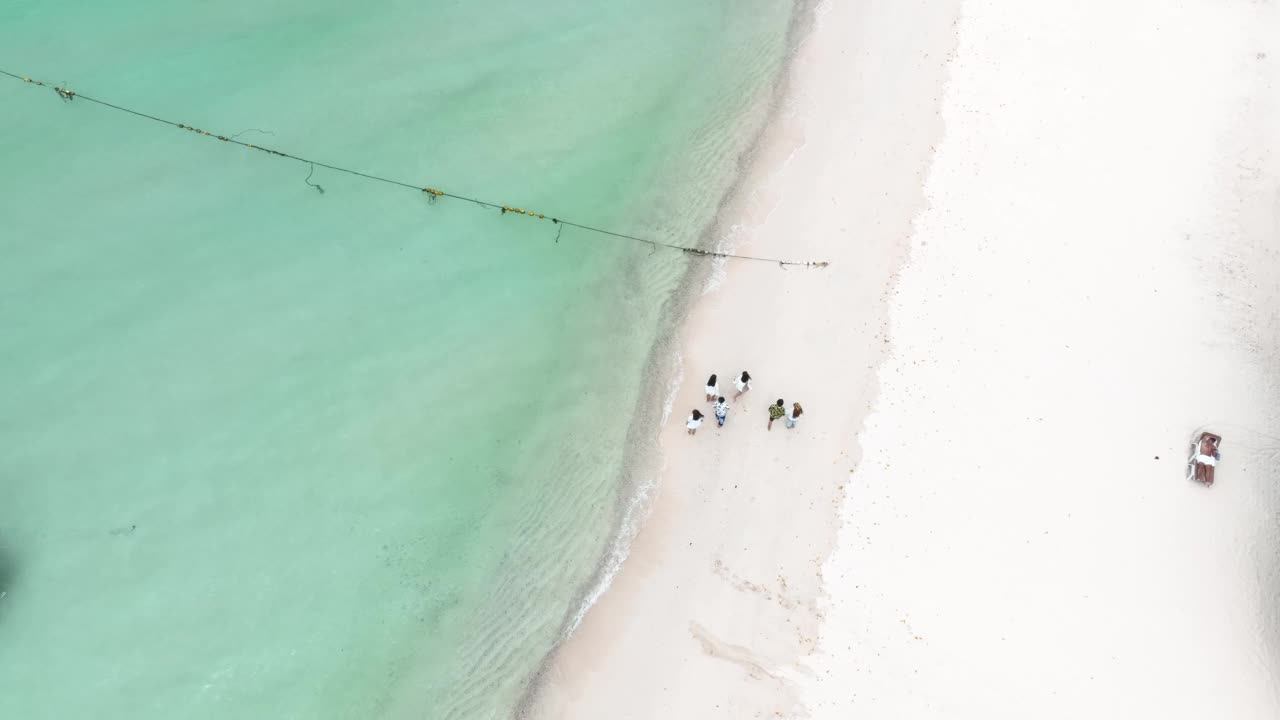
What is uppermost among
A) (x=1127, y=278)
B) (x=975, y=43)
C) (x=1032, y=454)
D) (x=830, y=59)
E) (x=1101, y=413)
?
(x=975, y=43)

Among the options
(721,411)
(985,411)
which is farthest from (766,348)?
(985,411)

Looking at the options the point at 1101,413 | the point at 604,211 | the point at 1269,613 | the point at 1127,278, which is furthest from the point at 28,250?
the point at 1269,613

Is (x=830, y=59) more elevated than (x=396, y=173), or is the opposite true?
(x=830, y=59)

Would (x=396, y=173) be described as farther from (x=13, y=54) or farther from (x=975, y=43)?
(x=975, y=43)

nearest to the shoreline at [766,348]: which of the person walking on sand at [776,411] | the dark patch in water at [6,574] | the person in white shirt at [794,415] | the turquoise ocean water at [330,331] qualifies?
the person in white shirt at [794,415]

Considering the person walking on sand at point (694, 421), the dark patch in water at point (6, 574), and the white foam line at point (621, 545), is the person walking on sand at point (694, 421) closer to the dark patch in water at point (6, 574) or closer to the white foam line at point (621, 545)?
the white foam line at point (621, 545)
